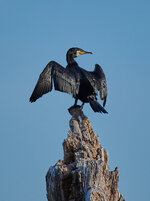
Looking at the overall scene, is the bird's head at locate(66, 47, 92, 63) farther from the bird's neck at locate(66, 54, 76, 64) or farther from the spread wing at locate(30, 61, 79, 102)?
the spread wing at locate(30, 61, 79, 102)

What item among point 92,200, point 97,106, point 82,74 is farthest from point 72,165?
point 82,74

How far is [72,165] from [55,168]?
10.4 inches

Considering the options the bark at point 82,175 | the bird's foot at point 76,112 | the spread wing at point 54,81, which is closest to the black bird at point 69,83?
the spread wing at point 54,81

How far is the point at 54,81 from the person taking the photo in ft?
35.6

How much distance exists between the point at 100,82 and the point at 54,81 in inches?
43.0

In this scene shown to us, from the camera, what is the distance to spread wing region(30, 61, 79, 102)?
10.8 metres

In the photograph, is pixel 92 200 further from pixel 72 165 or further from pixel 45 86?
pixel 45 86

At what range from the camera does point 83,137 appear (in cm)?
900

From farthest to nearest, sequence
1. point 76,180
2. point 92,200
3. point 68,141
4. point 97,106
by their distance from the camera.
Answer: point 97,106 < point 68,141 < point 76,180 < point 92,200

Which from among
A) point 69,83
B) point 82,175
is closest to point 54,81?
point 69,83

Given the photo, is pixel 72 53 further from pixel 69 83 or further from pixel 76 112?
pixel 76 112

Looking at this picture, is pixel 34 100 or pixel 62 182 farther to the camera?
pixel 34 100

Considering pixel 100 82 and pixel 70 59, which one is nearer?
pixel 100 82

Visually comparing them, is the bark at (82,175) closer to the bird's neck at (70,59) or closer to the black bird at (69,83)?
the black bird at (69,83)
